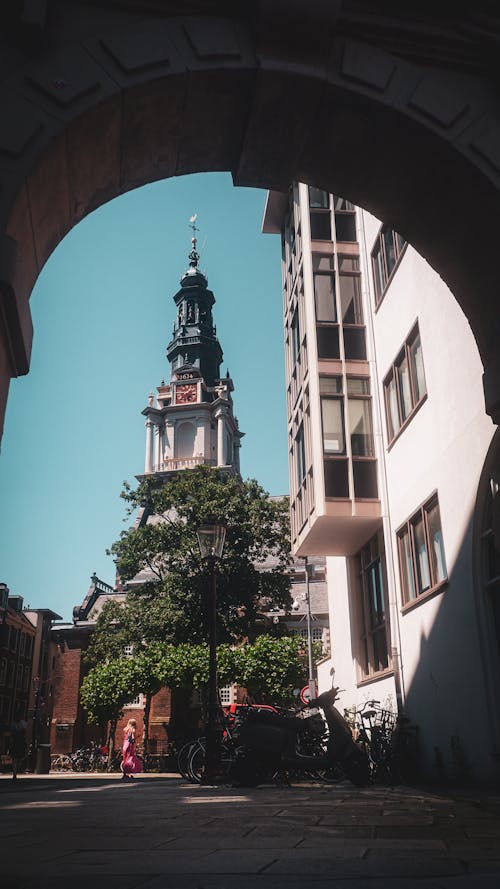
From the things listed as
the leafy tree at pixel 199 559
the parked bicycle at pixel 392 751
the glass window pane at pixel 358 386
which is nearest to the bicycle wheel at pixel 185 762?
the parked bicycle at pixel 392 751

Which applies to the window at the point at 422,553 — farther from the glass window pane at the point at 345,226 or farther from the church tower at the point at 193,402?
the church tower at the point at 193,402

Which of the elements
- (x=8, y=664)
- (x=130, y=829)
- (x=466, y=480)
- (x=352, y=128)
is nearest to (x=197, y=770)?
(x=466, y=480)

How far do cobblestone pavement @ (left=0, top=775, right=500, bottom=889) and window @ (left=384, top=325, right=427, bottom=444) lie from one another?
797 cm

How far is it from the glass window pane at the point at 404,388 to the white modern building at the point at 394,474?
4 centimetres

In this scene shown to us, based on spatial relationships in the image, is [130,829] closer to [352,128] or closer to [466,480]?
[352,128]

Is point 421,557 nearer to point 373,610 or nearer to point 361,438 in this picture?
point 361,438

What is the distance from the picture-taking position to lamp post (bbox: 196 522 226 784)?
11898 mm

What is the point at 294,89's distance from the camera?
510cm

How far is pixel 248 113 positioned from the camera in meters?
5.36

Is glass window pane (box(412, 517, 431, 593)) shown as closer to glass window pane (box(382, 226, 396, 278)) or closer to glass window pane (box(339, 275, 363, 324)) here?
glass window pane (box(382, 226, 396, 278))

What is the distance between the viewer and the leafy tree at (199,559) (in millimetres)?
35781

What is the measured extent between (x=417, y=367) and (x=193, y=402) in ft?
253

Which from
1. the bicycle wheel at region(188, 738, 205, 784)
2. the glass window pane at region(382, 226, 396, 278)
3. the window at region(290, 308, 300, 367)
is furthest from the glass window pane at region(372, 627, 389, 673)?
the glass window pane at region(382, 226, 396, 278)

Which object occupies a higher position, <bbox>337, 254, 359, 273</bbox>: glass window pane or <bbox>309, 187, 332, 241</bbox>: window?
<bbox>309, 187, 332, 241</bbox>: window
